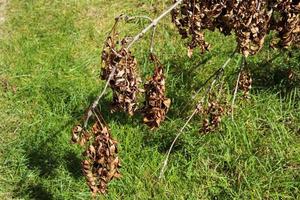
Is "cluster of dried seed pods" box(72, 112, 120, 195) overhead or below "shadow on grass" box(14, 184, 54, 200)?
overhead

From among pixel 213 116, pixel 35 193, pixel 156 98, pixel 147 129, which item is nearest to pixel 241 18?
pixel 156 98

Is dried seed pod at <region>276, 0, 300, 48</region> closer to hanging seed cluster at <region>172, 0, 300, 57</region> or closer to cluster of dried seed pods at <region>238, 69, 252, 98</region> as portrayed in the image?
hanging seed cluster at <region>172, 0, 300, 57</region>

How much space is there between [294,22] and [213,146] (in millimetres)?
1177

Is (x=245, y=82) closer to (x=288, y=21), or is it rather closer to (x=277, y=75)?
(x=277, y=75)

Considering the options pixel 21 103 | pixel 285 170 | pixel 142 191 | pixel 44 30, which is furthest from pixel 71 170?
pixel 44 30

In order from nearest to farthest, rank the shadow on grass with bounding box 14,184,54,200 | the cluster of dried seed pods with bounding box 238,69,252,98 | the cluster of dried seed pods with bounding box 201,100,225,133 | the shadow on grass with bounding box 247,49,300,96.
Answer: the cluster of dried seed pods with bounding box 201,100,225,133, the cluster of dried seed pods with bounding box 238,69,252,98, the shadow on grass with bounding box 14,184,54,200, the shadow on grass with bounding box 247,49,300,96

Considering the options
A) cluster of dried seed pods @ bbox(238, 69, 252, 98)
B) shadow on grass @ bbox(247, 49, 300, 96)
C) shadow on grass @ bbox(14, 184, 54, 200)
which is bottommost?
shadow on grass @ bbox(247, 49, 300, 96)

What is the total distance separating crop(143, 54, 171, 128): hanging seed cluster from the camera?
2605 mm

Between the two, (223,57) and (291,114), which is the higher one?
(223,57)

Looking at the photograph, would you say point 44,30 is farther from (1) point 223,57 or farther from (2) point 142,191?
(2) point 142,191

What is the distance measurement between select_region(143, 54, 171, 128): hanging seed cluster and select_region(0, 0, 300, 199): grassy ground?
83cm

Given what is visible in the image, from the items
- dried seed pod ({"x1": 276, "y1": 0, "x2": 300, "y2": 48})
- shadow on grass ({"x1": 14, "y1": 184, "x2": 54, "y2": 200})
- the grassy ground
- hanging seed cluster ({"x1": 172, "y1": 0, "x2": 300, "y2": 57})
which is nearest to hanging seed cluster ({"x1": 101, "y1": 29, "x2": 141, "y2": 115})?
hanging seed cluster ({"x1": 172, "y1": 0, "x2": 300, "y2": 57})

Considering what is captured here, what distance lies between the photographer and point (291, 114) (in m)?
3.79

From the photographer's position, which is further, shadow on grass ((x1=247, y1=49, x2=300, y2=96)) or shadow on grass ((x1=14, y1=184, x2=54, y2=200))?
shadow on grass ((x1=247, y1=49, x2=300, y2=96))
